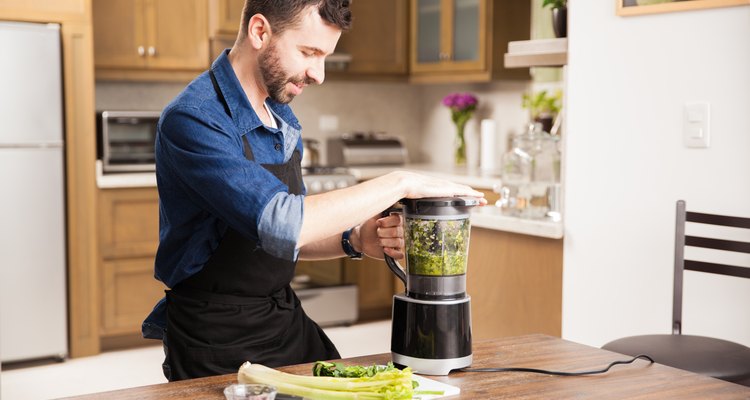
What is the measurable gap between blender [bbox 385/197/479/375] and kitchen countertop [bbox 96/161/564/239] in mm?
1466

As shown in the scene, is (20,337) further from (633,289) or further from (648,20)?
(648,20)

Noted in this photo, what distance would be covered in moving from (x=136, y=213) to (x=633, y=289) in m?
2.74

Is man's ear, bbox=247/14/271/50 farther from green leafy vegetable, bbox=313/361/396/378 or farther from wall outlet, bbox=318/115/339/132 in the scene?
wall outlet, bbox=318/115/339/132

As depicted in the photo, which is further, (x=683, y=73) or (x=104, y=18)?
(x=104, y=18)

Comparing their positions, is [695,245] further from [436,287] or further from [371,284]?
[371,284]

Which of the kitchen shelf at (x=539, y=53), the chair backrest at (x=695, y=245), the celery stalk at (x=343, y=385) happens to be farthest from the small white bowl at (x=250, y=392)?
the kitchen shelf at (x=539, y=53)

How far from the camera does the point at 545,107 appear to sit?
493cm

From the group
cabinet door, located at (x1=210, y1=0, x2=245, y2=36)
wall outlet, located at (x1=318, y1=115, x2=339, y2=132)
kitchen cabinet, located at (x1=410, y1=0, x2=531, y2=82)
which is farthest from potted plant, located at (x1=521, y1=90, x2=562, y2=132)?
cabinet door, located at (x1=210, y1=0, x2=245, y2=36)

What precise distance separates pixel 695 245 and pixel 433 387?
1.34 meters

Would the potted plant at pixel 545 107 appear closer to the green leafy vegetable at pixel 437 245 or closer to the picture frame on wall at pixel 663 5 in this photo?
the picture frame on wall at pixel 663 5

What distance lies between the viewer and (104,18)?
4777 mm

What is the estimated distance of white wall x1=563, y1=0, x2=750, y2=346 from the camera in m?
2.62

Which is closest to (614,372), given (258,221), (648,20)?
(258,221)

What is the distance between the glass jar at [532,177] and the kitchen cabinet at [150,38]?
2.34m
